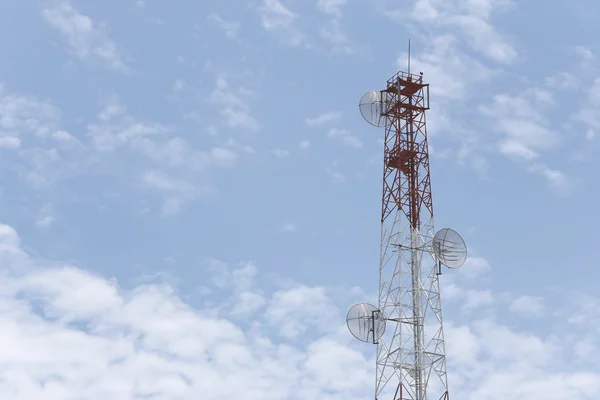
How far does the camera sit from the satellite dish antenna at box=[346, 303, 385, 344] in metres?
→ 111

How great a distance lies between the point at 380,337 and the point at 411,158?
52.7 ft

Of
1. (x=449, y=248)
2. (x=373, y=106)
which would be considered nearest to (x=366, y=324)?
(x=449, y=248)

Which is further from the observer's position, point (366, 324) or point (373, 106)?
point (373, 106)

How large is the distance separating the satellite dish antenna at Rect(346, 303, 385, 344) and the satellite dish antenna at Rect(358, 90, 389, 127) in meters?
17.2

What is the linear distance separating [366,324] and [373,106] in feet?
64.5

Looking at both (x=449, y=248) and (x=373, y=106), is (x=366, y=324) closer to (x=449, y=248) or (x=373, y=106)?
(x=449, y=248)

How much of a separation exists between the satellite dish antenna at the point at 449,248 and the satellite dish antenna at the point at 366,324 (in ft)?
23.8

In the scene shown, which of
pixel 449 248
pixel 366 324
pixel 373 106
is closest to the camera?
pixel 366 324

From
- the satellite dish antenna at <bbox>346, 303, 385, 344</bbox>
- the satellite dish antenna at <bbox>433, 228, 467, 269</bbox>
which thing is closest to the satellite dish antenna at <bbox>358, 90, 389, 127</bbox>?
the satellite dish antenna at <bbox>433, 228, 467, 269</bbox>

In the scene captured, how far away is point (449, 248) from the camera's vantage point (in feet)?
373

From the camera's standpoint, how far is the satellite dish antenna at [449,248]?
373 feet

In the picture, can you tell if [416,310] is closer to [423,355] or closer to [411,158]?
[423,355]

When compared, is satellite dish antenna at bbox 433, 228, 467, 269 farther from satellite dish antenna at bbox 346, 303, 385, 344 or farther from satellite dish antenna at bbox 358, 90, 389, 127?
satellite dish antenna at bbox 358, 90, 389, 127

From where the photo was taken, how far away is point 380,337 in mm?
111125
